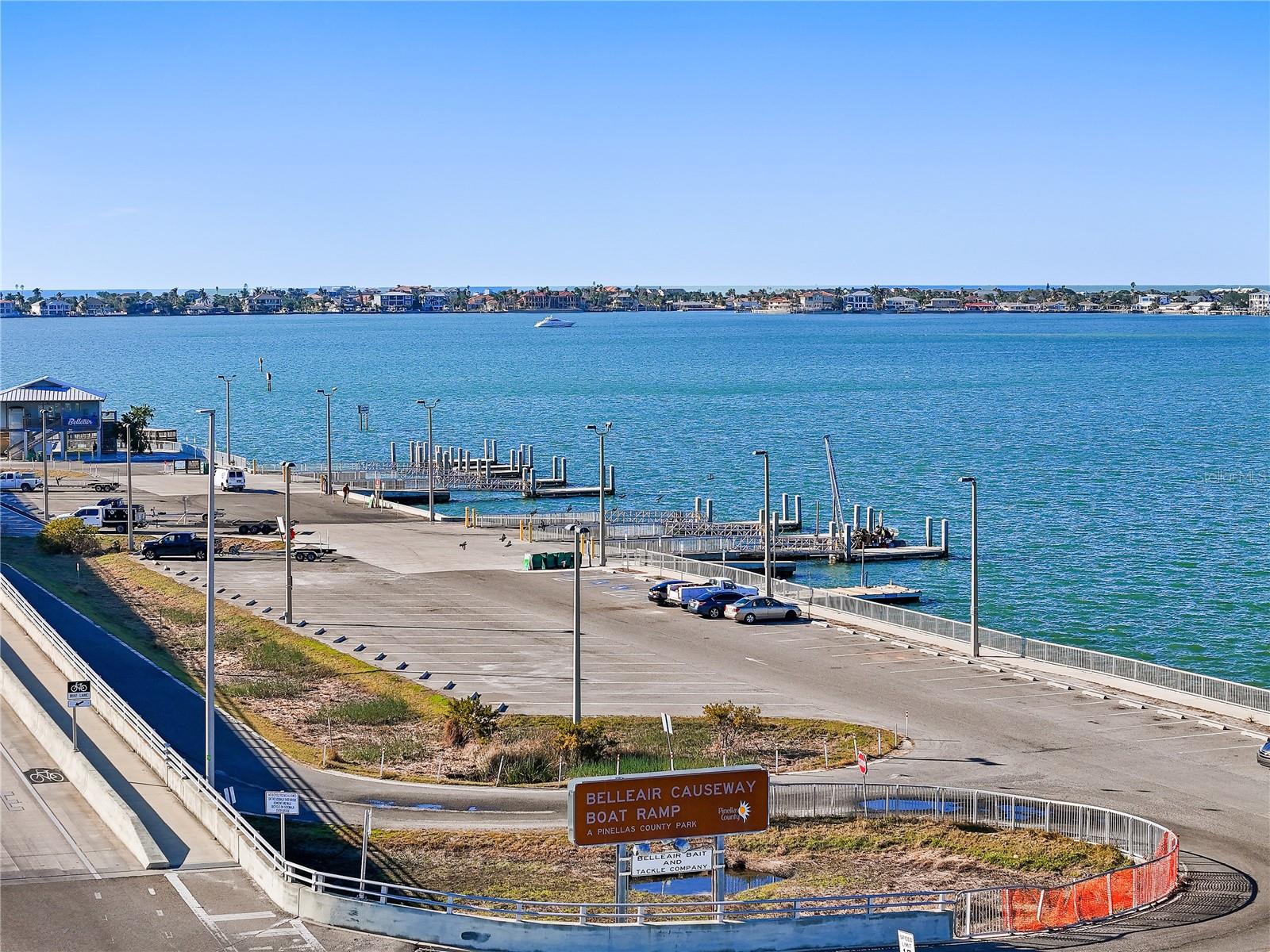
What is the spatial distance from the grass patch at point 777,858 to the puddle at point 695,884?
29 centimetres

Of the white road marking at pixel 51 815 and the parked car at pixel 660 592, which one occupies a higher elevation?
the parked car at pixel 660 592

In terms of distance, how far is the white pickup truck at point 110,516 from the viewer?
79.8 metres

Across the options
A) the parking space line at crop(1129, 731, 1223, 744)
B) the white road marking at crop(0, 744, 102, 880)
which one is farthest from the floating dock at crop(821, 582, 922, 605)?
the white road marking at crop(0, 744, 102, 880)

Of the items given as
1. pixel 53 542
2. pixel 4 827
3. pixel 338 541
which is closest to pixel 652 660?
pixel 4 827

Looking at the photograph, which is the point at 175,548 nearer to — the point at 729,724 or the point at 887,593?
the point at 887,593

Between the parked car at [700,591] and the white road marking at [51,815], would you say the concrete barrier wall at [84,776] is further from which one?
the parked car at [700,591]

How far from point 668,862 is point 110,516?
196 ft

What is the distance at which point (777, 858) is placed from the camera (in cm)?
3281

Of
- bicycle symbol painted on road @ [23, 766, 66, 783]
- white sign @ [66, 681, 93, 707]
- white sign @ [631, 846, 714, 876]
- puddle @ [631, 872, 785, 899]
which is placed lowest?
puddle @ [631, 872, 785, 899]

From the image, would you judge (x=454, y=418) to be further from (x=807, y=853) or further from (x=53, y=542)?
(x=807, y=853)

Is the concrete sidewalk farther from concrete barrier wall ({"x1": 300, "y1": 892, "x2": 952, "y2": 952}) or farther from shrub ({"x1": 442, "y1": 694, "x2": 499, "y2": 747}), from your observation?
shrub ({"x1": 442, "y1": 694, "x2": 499, "y2": 747})

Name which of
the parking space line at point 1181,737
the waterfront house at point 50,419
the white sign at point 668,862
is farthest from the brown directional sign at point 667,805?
the waterfront house at point 50,419

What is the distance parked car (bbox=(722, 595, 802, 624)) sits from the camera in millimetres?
56344

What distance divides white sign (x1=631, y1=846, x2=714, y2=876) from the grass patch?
1.84 metres
